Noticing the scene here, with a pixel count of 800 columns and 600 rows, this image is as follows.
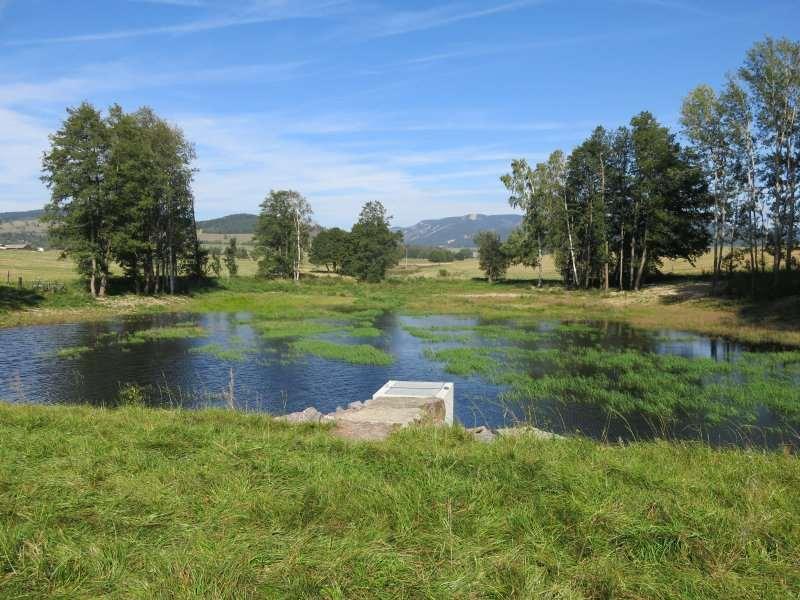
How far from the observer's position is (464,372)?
25.5 m

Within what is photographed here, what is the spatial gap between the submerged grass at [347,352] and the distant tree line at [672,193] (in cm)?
3428

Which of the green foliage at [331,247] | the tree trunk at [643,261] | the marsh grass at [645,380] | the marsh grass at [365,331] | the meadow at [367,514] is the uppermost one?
the green foliage at [331,247]

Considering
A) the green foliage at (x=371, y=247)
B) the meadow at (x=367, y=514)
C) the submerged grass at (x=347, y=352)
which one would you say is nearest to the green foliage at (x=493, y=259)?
the green foliage at (x=371, y=247)

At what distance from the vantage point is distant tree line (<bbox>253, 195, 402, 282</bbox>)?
280 feet

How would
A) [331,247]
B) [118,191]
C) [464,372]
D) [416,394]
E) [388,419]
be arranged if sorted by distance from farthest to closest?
[331,247], [118,191], [464,372], [416,394], [388,419]

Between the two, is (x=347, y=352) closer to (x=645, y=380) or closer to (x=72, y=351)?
(x=72, y=351)

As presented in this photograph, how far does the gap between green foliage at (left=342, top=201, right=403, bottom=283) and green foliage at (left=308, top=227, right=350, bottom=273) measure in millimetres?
3203

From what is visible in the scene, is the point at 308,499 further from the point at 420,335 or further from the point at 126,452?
the point at 420,335

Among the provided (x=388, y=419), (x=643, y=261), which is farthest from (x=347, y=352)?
(x=643, y=261)

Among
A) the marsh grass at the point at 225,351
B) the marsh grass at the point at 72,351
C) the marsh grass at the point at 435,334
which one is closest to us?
the marsh grass at the point at 72,351

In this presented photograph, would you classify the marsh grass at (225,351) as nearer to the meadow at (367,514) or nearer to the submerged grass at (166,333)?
the submerged grass at (166,333)

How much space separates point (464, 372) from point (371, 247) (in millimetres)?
68565

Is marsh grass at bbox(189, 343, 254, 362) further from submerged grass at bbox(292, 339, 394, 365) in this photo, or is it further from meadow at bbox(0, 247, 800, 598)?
meadow at bbox(0, 247, 800, 598)

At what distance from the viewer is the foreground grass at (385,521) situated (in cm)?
500
